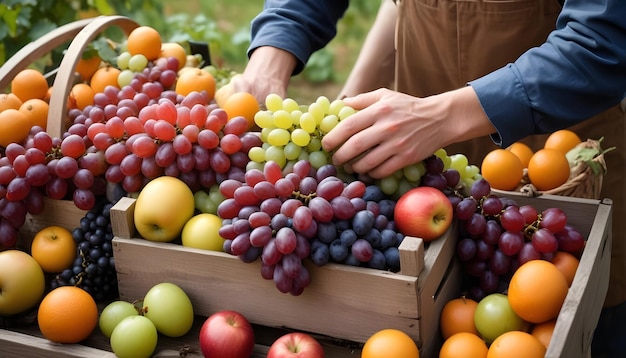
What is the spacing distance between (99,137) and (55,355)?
1.55ft

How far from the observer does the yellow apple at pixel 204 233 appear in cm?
140

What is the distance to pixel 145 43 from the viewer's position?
1.94 m

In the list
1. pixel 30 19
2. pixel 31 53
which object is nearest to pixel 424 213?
pixel 31 53

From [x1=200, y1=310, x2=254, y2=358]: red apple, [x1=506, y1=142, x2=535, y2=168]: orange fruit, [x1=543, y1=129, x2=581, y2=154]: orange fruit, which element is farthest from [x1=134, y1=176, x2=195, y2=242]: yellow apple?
[x1=543, y1=129, x2=581, y2=154]: orange fruit

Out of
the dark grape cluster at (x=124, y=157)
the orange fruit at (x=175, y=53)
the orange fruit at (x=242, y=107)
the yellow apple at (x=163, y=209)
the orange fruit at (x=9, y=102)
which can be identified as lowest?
the yellow apple at (x=163, y=209)

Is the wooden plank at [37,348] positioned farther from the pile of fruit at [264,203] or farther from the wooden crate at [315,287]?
the wooden crate at [315,287]

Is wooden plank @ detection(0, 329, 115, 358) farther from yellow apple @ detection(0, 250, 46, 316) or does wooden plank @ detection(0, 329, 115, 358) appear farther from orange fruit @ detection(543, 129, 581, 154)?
orange fruit @ detection(543, 129, 581, 154)

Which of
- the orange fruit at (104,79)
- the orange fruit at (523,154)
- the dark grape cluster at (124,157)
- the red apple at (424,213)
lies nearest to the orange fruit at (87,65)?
the orange fruit at (104,79)

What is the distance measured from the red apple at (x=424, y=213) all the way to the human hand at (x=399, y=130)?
8cm

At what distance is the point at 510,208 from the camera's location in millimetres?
1412

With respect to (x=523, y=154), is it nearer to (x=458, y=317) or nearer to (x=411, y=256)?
(x=458, y=317)

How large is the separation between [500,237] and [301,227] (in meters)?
0.43

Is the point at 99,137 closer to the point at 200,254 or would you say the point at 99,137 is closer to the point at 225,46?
the point at 200,254

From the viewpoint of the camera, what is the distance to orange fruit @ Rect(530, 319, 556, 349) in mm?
1299
